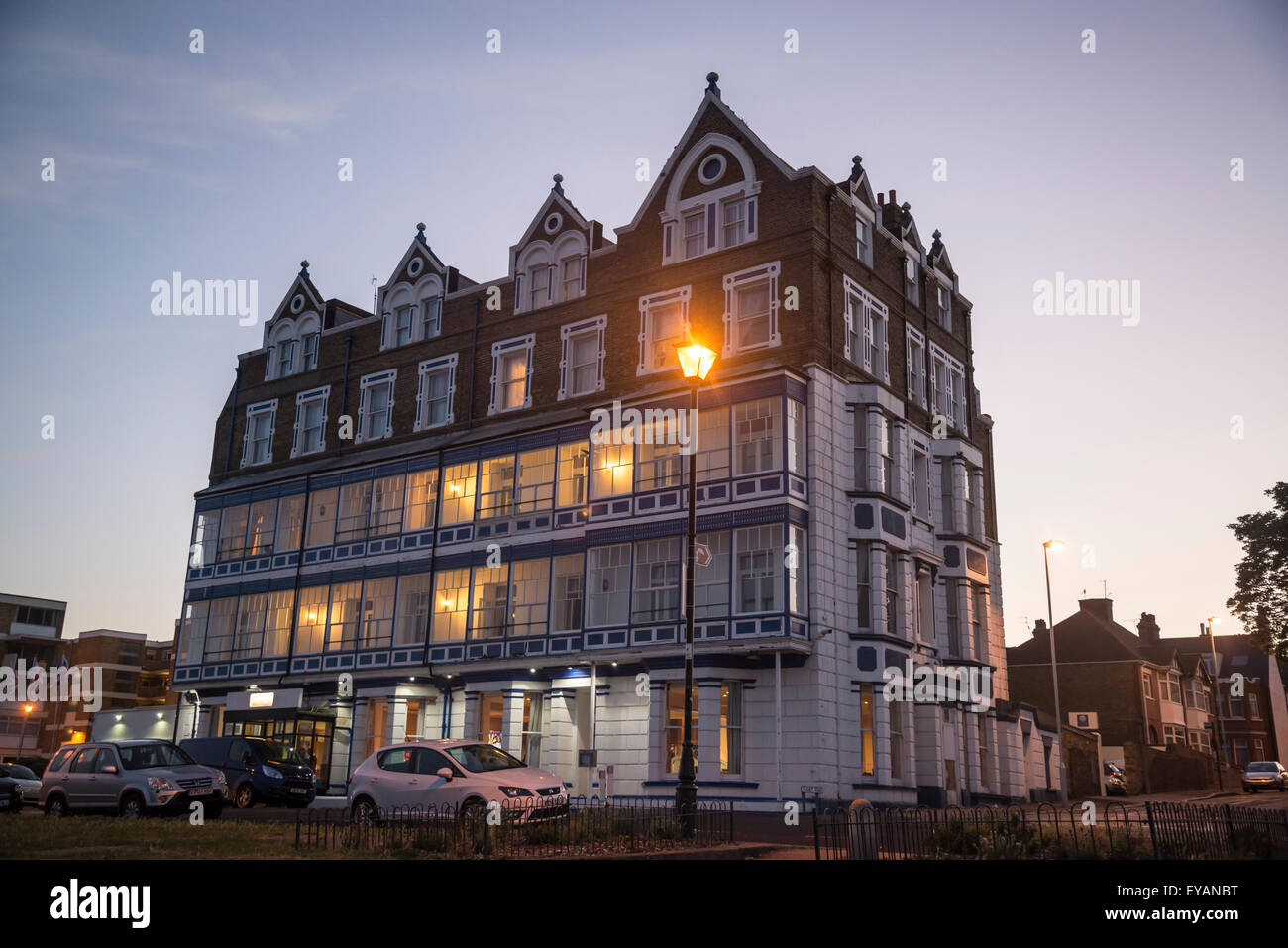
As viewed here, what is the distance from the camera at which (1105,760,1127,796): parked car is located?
52.4m

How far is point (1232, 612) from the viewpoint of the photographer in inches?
1665

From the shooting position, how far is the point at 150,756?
2409 centimetres

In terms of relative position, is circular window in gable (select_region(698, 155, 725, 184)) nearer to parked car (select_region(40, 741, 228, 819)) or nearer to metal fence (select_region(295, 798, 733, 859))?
parked car (select_region(40, 741, 228, 819))

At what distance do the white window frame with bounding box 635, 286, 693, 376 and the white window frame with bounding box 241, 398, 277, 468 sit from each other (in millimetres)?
20189

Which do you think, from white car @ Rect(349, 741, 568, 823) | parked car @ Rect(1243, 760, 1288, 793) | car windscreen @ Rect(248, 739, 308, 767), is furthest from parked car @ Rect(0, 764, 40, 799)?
parked car @ Rect(1243, 760, 1288, 793)

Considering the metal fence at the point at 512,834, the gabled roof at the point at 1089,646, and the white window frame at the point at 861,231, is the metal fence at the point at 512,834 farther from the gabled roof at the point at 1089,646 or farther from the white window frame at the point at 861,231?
the gabled roof at the point at 1089,646

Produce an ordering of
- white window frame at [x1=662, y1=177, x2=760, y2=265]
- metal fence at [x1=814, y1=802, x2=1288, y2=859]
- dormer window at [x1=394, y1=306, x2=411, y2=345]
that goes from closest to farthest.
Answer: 1. metal fence at [x1=814, y1=802, x2=1288, y2=859]
2. white window frame at [x1=662, y1=177, x2=760, y2=265]
3. dormer window at [x1=394, y1=306, x2=411, y2=345]

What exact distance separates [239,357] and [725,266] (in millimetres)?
26919

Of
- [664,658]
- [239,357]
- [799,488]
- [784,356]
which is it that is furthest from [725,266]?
[239,357]

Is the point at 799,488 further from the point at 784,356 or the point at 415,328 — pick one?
the point at 415,328

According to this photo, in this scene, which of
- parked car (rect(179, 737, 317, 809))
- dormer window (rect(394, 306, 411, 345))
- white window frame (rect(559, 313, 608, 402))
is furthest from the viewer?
dormer window (rect(394, 306, 411, 345))

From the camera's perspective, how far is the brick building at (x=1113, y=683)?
6169cm

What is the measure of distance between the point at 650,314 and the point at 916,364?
32.4 feet
